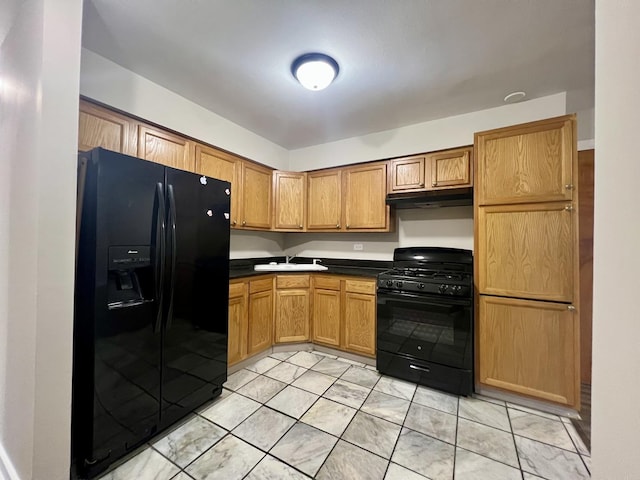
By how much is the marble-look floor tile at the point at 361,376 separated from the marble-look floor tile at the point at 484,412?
2.33 feet

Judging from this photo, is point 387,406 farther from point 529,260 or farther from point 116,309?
point 116,309

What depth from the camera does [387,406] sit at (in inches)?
79.4

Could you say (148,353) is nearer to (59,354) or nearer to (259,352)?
(59,354)

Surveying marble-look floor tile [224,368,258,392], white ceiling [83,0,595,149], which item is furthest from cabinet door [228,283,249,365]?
white ceiling [83,0,595,149]

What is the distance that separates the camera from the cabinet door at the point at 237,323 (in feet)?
7.98

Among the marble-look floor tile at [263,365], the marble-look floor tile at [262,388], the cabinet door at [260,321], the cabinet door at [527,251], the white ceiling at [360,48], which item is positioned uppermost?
the white ceiling at [360,48]

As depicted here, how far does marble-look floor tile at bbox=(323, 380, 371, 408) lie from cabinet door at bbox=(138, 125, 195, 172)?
237cm

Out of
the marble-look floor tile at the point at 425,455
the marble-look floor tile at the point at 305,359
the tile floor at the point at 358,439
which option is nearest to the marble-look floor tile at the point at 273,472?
the tile floor at the point at 358,439

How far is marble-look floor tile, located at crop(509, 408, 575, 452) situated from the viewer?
167 cm

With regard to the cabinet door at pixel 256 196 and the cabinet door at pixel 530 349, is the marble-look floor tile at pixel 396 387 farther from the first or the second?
the cabinet door at pixel 256 196

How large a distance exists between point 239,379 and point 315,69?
104 inches

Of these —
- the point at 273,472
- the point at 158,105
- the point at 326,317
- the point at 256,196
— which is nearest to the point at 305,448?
the point at 273,472

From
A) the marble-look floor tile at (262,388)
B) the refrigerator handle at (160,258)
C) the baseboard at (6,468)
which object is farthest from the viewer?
the marble-look floor tile at (262,388)

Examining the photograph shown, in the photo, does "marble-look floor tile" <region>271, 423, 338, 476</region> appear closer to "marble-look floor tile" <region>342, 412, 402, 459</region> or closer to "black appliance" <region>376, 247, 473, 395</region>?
"marble-look floor tile" <region>342, 412, 402, 459</region>
